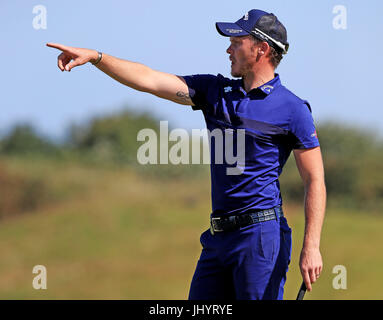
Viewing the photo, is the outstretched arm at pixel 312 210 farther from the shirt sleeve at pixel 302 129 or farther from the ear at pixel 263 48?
the ear at pixel 263 48

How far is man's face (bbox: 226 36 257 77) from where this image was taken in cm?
500

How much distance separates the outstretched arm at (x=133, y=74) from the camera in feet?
15.5

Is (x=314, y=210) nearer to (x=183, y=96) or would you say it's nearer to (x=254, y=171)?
(x=254, y=171)

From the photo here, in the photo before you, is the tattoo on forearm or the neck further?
the tattoo on forearm

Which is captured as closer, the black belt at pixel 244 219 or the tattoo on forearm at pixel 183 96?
the black belt at pixel 244 219

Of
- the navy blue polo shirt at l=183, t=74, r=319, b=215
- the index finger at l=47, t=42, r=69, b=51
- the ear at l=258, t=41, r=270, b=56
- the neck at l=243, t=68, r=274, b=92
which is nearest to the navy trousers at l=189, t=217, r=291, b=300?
the navy blue polo shirt at l=183, t=74, r=319, b=215

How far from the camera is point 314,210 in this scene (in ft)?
15.6

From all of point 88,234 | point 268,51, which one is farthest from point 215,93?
point 88,234

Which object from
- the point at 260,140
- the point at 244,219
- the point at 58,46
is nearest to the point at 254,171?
the point at 260,140

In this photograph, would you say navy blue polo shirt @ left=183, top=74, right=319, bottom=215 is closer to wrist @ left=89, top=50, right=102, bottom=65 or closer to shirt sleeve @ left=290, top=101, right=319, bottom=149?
shirt sleeve @ left=290, top=101, right=319, bottom=149

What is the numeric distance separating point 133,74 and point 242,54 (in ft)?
2.82

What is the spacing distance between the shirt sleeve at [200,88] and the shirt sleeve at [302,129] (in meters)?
0.74

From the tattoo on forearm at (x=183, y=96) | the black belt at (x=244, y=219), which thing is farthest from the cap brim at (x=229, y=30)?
the black belt at (x=244, y=219)
